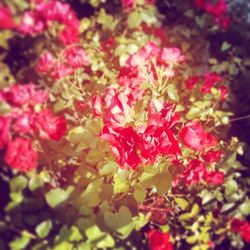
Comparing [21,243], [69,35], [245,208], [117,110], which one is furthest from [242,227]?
[69,35]

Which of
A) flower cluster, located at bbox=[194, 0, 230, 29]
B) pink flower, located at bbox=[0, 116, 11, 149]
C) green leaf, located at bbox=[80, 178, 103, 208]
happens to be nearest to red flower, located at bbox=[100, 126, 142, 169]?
green leaf, located at bbox=[80, 178, 103, 208]

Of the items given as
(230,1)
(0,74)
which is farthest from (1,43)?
(230,1)

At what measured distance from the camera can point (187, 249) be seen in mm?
1613

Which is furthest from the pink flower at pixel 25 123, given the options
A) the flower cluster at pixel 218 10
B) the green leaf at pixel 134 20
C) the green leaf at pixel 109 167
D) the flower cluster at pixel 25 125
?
the flower cluster at pixel 218 10

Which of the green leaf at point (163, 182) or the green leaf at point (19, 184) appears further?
the green leaf at point (19, 184)

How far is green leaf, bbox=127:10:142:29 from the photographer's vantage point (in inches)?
81.5

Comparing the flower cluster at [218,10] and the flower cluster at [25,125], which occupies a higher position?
the flower cluster at [25,125]

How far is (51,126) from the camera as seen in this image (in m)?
1.20

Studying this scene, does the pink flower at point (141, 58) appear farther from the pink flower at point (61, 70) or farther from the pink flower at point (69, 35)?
the pink flower at point (69, 35)

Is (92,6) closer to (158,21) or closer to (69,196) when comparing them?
(158,21)

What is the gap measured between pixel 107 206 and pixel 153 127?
0.28 m

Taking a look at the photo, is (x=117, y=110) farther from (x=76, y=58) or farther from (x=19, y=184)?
(x=76, y=58)

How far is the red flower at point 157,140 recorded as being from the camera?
838 mm

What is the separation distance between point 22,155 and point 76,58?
443 mm
